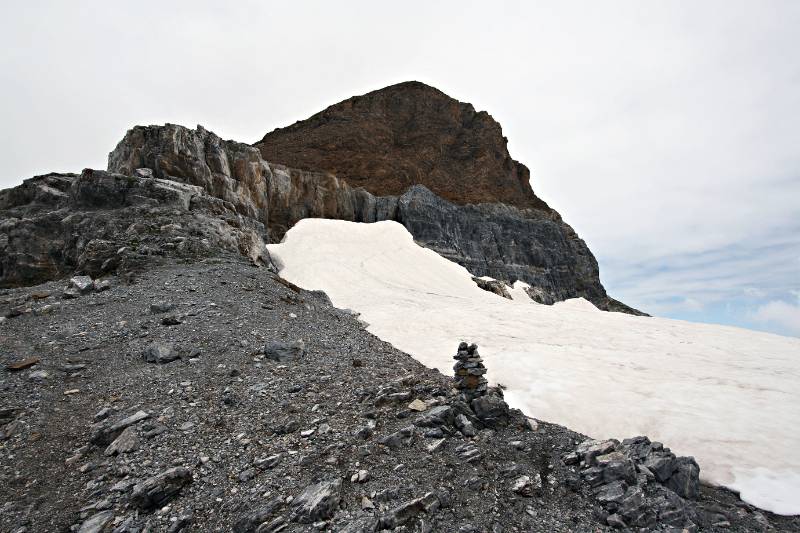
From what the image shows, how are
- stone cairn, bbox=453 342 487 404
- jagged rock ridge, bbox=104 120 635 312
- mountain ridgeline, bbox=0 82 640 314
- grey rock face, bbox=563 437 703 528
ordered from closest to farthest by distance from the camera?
grey rock face, bbox=563 437 703 528, stone cairn, bbox=453 342 487 404, mountain ridgeline, bbox=0 82 640 314, jagged rock ridge, bbox=104 120 635 312

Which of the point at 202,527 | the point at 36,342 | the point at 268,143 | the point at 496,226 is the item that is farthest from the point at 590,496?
the point at 268,143

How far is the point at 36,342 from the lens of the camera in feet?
27.6

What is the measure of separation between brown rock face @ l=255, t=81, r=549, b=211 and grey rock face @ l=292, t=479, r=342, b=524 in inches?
1571

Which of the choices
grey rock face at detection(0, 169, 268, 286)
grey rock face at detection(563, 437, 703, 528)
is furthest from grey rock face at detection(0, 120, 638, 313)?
grey rock face at detection(563, 437, 703, 528)

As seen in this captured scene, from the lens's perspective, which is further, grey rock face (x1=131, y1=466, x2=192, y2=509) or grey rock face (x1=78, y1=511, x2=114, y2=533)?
grey rock face (x1=131, y1=466, x2=192, y2=509)

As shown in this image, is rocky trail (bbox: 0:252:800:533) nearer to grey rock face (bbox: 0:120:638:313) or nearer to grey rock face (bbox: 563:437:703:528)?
grey rock face (bbox: 563:437:703:528)

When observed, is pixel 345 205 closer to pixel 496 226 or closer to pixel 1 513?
pixel 496 226

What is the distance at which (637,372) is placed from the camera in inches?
430

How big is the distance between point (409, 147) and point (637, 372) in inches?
2104

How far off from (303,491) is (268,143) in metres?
67.1

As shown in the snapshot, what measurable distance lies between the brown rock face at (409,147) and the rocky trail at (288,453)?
36862mm

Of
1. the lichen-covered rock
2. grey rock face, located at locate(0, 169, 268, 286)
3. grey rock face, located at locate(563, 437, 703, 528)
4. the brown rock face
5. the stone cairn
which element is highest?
the brown rock face

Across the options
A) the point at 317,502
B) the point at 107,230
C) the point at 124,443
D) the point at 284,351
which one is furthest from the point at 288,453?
the point at 107,230

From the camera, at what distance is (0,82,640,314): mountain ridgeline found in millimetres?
16312
